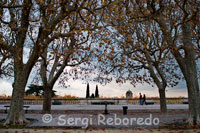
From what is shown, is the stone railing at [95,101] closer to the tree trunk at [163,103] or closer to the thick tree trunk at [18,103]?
the tree trunk at [163,103]

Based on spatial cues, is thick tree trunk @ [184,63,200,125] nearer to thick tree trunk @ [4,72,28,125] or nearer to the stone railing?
thick tree trunk @ [4,72,28,125]

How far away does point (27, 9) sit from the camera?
12109 mm

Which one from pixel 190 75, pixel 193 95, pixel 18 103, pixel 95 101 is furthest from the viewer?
pixel 95 101

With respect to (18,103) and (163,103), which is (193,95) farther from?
(18,103)

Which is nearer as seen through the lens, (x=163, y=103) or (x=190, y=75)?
(x=190, y=75)

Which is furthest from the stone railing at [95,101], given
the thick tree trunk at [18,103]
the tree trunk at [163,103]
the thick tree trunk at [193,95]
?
the thick tree trunk at [193,95]

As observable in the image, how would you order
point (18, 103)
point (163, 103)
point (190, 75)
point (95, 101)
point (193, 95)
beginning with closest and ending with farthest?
point (193, 95), point (190, 75), point (18, 103), point (163, 103), point (95, 101)

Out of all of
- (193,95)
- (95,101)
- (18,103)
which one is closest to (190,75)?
(193,95)

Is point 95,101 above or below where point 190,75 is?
below

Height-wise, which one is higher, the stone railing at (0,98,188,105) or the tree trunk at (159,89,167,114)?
the tree trunk at (159,89,167,114)

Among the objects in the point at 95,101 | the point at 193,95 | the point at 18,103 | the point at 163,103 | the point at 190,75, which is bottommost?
the point at 95,101

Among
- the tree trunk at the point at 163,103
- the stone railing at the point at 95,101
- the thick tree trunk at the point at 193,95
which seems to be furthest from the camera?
the stone railing at the point at 95,101

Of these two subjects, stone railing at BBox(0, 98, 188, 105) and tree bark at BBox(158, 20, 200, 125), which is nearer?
tree bark at BBox(158, 20, 200, 125)

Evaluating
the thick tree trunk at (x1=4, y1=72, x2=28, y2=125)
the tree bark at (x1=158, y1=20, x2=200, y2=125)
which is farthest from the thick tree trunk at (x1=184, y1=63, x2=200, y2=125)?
the thick tree trunk at (x1=4, y1=72, x2=28, y2=125)
